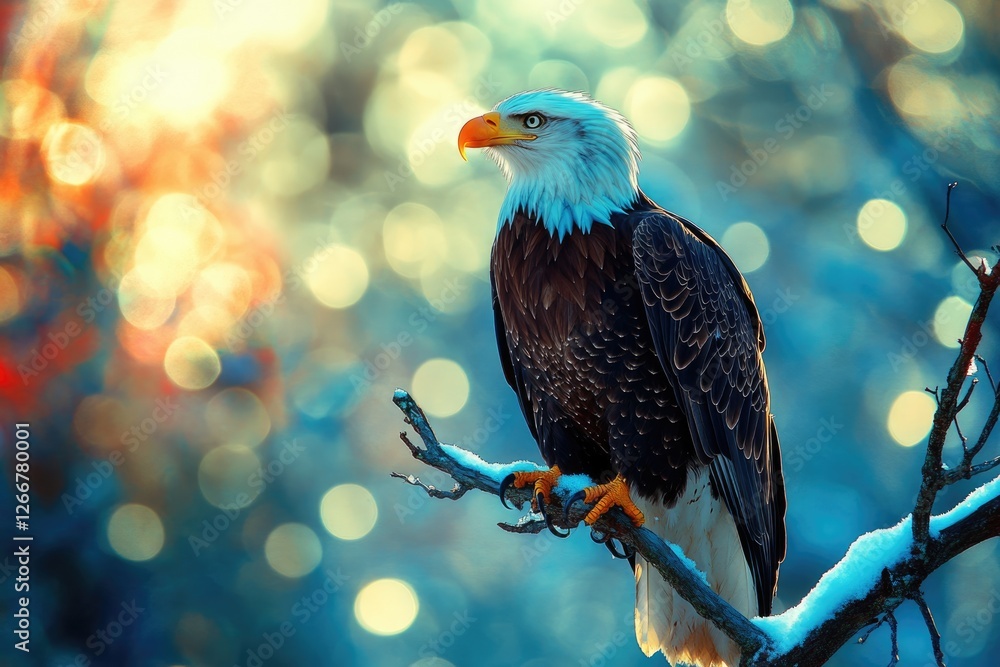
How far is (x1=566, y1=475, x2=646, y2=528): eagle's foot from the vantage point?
12.4 ft

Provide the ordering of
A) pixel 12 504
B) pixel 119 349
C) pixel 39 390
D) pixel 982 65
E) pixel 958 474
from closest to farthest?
pixel 958 474 < pixel 12 504 < pixel 39 390 < pixel 119 349 < pixel 982 65

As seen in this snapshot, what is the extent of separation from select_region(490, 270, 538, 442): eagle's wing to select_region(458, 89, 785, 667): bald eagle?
0.10 feet

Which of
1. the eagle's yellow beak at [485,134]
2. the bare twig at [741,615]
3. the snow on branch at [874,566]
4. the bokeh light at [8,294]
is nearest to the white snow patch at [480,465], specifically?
the bare twig at [741,615]

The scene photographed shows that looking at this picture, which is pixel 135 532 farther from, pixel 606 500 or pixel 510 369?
pixel 606 500

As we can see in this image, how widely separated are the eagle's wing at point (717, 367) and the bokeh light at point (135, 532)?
19.1 feet

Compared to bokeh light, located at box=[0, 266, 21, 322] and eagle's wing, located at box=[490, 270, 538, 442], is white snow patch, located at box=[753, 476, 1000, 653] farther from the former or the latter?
bokeh light, located at box=[0, 266, 21, 322]

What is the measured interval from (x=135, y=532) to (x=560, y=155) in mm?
5858

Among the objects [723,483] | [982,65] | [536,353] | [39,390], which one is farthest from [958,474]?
[982,65]

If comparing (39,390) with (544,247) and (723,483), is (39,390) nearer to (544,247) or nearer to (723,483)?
(544,247)

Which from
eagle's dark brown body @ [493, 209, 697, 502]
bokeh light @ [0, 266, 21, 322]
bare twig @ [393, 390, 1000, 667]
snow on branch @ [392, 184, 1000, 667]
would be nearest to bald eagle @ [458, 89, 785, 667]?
eagle's dark brown body @ [493, 209, 697, 502]

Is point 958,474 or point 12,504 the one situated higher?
point 12,504

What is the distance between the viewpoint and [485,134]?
450 cm

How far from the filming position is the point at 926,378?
1015cm

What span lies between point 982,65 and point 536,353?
826cm
